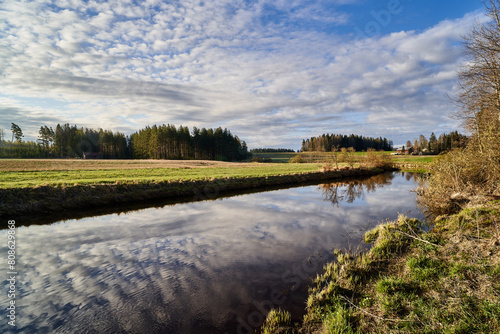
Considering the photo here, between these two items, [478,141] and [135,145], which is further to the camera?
[135,145]

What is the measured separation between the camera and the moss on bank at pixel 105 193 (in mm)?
15680

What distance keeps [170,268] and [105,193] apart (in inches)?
568

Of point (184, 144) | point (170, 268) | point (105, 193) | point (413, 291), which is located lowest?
point (170, 268)

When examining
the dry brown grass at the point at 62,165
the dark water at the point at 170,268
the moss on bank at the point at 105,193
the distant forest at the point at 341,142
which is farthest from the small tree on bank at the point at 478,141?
the distant forest at the point at 341,142

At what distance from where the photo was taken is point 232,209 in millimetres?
19094

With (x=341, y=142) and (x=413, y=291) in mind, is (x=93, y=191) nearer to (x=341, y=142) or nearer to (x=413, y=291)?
(x=413, y=291)

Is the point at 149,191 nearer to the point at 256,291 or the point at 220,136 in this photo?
the point at 256,291

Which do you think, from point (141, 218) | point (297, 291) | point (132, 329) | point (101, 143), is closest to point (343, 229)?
point (297, 291)

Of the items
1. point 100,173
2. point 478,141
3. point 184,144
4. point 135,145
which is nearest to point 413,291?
point 478,141

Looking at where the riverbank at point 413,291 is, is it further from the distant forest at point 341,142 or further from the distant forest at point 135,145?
the distant forest at point 341,142

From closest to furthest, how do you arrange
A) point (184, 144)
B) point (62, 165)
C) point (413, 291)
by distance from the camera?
1. point (413, 291)
2. point (62, 165)
3. point (184, 144)

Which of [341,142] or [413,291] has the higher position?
[341,142]

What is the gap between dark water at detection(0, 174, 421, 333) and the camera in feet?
20.0

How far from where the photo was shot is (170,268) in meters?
8.92
